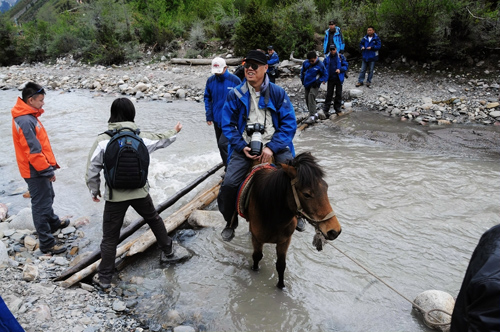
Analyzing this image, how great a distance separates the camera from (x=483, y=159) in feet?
23.5

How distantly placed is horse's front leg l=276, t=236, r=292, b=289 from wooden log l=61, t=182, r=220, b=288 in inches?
73.7

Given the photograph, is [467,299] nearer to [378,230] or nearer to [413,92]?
[378,230]

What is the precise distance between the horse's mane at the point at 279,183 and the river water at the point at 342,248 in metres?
1.32

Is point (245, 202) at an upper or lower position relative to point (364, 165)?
upper

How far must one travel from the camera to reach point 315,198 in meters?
2.60

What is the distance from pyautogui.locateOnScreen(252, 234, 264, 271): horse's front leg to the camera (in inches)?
153

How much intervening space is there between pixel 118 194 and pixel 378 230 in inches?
152

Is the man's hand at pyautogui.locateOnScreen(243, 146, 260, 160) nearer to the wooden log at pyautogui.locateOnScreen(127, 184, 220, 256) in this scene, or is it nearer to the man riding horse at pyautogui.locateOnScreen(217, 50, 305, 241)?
the man riding horse at pyautogui.locateOnScreen(217, 50, 305, 241)

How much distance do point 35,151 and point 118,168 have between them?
1422 millimetres

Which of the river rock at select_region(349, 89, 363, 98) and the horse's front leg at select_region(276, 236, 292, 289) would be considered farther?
the river rock at select_region(349, 89, 363, 98)

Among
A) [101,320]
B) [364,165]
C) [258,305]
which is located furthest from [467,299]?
[364,165]

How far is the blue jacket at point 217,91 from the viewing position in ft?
19.2

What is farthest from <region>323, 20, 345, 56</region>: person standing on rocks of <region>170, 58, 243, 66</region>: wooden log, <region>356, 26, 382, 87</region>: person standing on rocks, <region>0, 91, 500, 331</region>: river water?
<region>170, 58, 243, 66</region>: wooden log

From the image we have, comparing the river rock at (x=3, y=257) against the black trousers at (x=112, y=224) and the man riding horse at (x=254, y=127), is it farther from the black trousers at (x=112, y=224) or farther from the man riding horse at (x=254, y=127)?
the man riding horse at (x=254, y=127)
